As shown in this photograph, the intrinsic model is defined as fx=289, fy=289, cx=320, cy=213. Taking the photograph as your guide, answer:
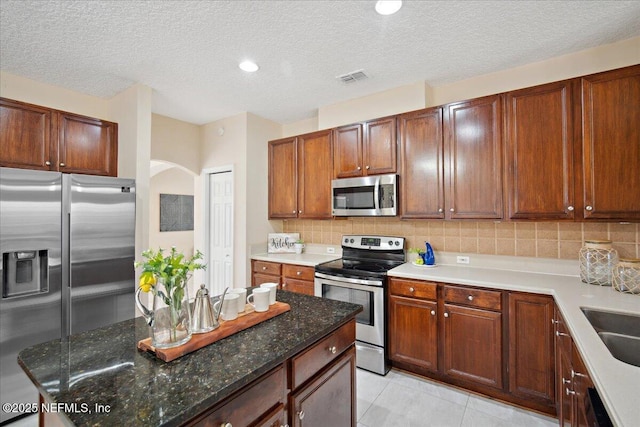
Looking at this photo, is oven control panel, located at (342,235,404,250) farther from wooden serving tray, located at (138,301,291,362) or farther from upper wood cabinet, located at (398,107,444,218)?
wooden serving tray, located at (138,301,291,362)

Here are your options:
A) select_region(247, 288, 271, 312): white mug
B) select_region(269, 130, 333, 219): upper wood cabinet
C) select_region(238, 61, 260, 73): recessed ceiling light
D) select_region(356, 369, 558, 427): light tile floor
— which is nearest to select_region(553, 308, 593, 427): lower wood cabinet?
select_region(356, 369, 558, 427): light tile floor

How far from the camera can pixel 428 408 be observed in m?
2.24

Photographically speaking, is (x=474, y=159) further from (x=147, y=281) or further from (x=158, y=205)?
(x=158, y=205)

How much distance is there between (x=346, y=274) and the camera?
283cm

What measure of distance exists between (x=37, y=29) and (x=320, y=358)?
297 centimetres

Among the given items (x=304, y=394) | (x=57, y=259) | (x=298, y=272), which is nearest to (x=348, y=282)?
(x=298, y=272)

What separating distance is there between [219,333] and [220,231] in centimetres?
311

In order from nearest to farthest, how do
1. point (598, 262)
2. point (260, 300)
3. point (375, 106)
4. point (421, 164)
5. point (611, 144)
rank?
point (260, 300)
point (611, 144)
point (598, 262)
point (421, 164)
point (375, 106)

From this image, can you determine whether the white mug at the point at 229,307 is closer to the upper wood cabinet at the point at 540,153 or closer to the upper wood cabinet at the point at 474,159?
the upper wood cabinet at the point at 474,159

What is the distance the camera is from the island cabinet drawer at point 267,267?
355 centimetres

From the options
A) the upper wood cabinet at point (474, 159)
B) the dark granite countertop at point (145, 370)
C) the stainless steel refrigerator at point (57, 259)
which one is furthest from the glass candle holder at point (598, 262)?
the stainless steel refrigerator at point (57, 259)

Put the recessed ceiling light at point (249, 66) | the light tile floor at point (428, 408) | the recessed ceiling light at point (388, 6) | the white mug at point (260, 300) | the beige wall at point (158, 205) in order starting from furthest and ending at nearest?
the beige wall at point (158, 205), the recessed ceiling light at point (249, 66), the light tile floor at point (428, 408), the recessed ceiling light at point (388, 6), the white mug at point (260, 300)

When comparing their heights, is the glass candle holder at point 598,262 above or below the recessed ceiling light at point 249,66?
below

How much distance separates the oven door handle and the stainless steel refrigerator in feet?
6.14
